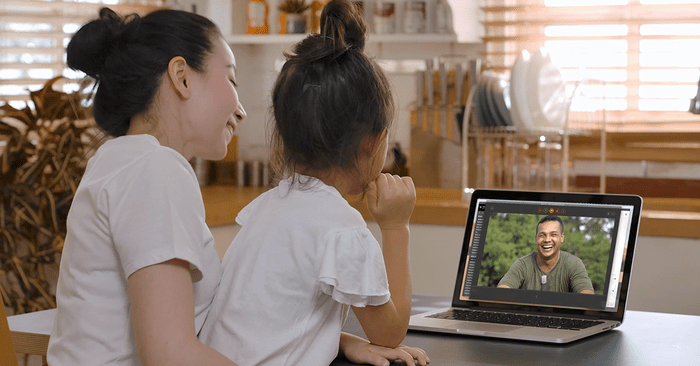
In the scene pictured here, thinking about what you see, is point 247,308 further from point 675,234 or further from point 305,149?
point 675,234

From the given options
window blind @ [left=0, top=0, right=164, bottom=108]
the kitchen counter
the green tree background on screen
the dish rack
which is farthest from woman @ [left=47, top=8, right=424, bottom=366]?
window blind @ [left=0, top=0, right=164, bottom=108]

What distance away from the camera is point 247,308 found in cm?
76

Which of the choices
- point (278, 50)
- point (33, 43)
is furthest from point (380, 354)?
point (278, 50)

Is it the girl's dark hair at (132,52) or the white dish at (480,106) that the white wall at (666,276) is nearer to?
the white dish at (480,106)

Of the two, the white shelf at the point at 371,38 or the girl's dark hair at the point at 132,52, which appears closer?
the girl's dark hair at the point at 132,52

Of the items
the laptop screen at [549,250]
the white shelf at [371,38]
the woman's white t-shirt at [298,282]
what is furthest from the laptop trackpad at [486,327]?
the white shelf at [371,38]

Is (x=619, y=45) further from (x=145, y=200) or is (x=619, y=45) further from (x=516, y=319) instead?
(x=145, y=200)

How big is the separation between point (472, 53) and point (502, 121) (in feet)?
2.11

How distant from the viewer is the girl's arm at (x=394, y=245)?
816 millimetres

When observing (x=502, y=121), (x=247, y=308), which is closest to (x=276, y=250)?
(x=247, y=308)

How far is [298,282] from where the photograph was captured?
0.75 m

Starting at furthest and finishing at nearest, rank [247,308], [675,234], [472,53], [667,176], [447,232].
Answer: [472,53] → [667,176] → [447,232] → [675,234] → [247,308]

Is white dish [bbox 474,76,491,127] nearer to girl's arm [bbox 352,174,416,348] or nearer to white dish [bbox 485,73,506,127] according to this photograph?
white dish [bbox 485,73,506,127]

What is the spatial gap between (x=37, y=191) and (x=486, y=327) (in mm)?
1448
